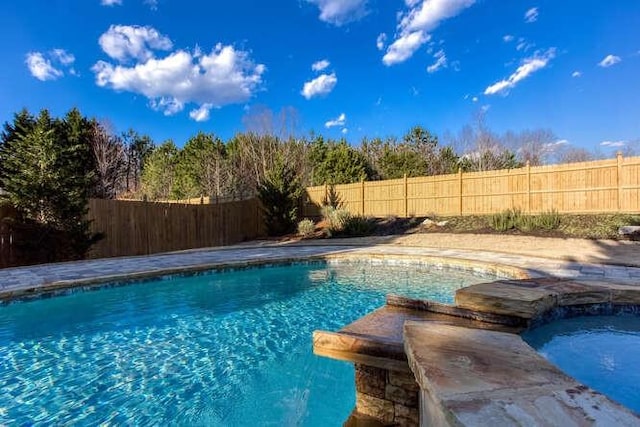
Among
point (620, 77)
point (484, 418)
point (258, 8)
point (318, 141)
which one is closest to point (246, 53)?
point (258, 8)

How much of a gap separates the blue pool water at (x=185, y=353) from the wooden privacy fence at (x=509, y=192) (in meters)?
5.83

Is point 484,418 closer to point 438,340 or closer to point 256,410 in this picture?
point 438,340

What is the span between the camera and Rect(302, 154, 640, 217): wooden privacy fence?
9.70 metres

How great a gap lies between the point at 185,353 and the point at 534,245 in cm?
880

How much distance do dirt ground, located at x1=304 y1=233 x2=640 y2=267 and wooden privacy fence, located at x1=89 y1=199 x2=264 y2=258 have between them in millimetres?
4595

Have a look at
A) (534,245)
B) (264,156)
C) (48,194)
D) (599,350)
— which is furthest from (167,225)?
(264,156)

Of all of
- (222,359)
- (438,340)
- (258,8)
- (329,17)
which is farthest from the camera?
(329,17)

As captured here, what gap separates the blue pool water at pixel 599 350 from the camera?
103 inches

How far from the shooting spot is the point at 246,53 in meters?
16.9

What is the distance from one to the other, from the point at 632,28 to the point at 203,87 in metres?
19.0

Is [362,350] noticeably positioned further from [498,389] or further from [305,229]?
[305,229]

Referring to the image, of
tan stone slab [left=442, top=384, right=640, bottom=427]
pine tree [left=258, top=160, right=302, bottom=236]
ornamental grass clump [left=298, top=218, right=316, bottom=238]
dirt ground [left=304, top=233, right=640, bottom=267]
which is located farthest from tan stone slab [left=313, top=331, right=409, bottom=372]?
pine tree [left=258, top=160, right=302, bottom=236]

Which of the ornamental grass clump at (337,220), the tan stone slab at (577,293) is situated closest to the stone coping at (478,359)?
the tan stone slab at (577,293)

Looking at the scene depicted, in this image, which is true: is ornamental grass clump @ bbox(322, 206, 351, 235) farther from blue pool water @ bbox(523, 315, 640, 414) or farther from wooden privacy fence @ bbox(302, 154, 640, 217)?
blue pool water @ bbox(523, 315, 640, 414)
